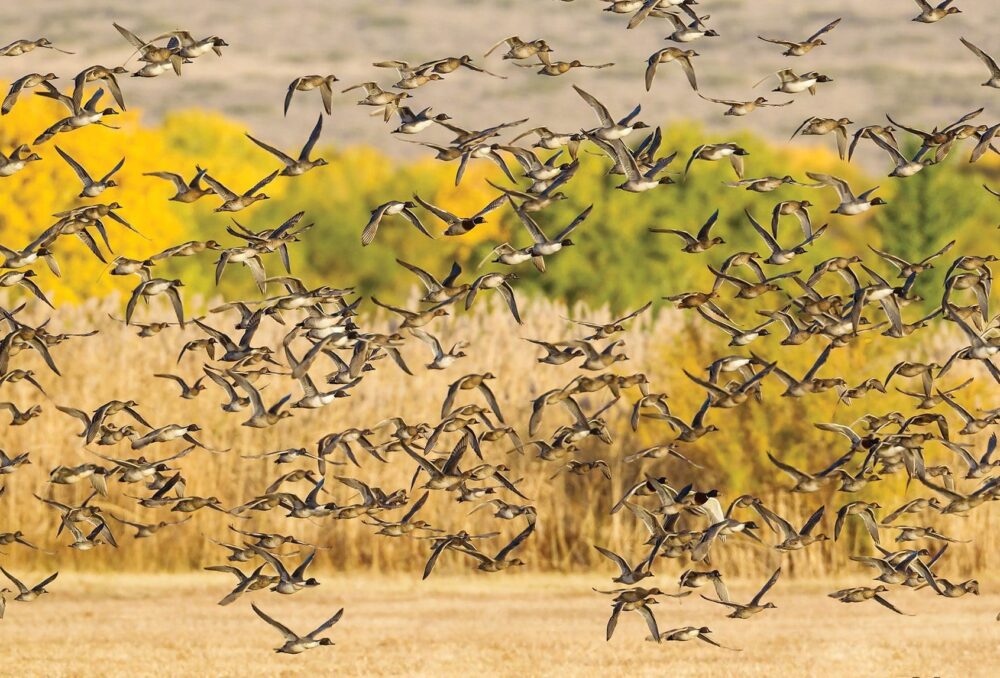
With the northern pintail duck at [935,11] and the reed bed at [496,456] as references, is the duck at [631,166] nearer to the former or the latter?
the northern pintail duck at [935,11]

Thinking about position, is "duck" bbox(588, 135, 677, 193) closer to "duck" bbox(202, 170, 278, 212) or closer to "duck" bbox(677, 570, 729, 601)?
"duck" bbox(202, 170, 278, 212)

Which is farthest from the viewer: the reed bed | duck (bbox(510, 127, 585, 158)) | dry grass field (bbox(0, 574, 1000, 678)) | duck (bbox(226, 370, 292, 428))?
the reed bed

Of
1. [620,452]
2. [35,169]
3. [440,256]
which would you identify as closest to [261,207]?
[440,256]

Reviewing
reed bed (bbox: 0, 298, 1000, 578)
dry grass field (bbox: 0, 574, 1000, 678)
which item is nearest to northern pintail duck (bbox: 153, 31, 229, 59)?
dry grass field (bbox: 0, 574, 1000, 678)

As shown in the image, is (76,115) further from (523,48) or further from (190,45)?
(523,48)

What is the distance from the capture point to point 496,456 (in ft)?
78.9

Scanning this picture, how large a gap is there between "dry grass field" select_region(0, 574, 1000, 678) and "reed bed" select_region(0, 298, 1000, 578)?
448mm

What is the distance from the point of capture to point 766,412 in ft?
78.4

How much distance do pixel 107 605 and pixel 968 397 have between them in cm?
1025

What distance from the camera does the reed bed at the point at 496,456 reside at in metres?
23.0

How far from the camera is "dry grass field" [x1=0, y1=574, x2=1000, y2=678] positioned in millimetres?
18203

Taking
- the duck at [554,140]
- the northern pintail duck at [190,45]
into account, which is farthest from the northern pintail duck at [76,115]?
the duck at [554,140]

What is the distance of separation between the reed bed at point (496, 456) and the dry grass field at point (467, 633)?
0.45 meters

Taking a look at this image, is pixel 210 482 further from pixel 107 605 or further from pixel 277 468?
pixel 107 605
